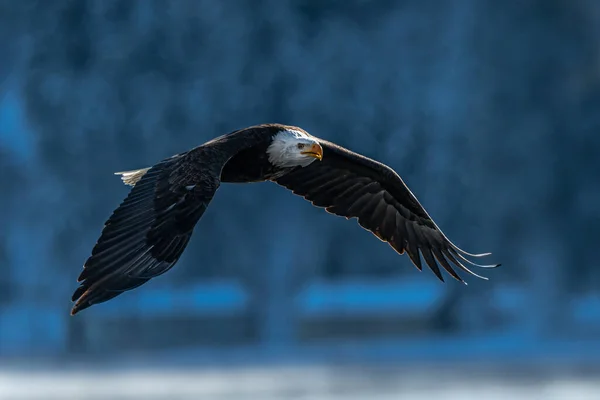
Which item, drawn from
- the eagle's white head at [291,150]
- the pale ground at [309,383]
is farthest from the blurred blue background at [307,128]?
the eagle's white head at [291,150]

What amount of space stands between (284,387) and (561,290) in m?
6.92

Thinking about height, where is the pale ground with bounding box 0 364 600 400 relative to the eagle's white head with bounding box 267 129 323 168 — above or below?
above

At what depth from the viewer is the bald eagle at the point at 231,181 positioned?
6879 millimetres

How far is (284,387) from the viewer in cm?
1866

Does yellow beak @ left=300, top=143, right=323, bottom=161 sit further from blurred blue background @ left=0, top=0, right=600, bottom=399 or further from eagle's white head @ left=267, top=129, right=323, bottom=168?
blurred blue background @ left=0, top=0, right=600, bottom=399

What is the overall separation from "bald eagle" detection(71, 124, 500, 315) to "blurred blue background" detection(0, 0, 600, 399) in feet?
40.7

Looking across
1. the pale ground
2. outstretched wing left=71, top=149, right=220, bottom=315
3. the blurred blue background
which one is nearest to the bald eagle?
outstretched wing left=71, top=149, right=220, bottom=315

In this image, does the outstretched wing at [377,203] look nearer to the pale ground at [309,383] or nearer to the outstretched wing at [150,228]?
the outstretched wing at [150,228]

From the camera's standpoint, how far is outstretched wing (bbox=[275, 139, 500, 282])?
29.0 ft

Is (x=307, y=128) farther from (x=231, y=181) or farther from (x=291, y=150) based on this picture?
(x=291, y=150)

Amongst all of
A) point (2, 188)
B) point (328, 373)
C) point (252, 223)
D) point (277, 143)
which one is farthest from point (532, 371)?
point (277, 143)

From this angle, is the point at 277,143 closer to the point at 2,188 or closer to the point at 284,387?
the point at 284,387

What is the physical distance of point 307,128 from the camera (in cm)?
2147

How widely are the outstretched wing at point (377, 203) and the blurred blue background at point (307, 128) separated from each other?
488 inches
